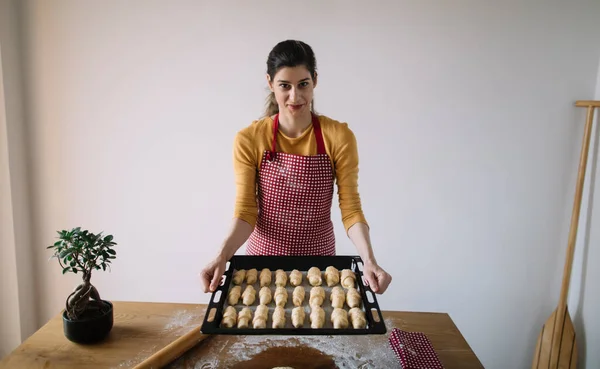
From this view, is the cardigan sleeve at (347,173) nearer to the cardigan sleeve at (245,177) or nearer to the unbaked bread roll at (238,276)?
the cardigan sleeve at (245,177)

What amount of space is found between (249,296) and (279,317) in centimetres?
14

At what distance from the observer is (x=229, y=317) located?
3.85 feet

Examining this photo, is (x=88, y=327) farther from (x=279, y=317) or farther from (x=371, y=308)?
(x=371, y=308)

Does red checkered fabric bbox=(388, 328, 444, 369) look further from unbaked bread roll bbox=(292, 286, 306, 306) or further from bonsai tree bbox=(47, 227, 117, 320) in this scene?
bonsai tree bbox=(47, 227, 117, 320)

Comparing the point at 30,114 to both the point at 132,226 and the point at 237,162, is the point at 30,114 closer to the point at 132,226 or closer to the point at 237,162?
the point at 132,226

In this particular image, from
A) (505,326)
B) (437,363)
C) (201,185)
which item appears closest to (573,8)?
(505,326)

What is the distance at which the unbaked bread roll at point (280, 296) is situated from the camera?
4.31 ft

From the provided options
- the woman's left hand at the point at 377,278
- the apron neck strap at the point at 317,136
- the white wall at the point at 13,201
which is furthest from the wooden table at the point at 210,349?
the white wall at the point at 13,201

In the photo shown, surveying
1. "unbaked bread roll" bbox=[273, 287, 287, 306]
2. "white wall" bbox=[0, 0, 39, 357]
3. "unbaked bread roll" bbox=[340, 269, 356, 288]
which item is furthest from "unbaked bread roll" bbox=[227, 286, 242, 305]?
"white wall" bbox=[0, 0, 39, 357]

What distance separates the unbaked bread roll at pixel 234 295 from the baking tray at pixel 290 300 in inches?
0.5

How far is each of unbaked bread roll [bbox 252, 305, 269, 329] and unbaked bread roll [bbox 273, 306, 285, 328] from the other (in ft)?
0.09

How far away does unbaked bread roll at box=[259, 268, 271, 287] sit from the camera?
1399 mm

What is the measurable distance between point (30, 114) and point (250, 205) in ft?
5.40

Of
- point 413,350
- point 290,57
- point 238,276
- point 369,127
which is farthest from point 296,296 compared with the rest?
point 369,127
